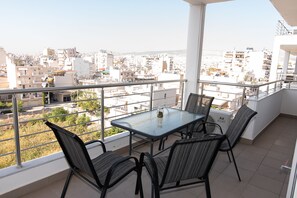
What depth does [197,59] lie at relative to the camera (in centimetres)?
376

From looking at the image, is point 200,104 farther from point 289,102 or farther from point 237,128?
point 289,102

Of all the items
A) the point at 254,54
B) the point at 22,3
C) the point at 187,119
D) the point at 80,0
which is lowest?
the point at 187,119

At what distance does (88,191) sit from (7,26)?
10679 millimetres

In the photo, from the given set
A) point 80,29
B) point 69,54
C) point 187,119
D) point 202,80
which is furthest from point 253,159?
point 80,29

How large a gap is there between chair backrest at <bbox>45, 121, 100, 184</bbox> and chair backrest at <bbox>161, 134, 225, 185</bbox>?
0.53 metres

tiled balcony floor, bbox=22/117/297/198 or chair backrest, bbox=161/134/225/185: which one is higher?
chair backrest, bbox=161/134/225/185

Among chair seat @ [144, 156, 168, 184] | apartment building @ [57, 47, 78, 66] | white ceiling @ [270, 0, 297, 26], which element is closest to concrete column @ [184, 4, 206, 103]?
white ceiling @ [270, 0, 297, 26]

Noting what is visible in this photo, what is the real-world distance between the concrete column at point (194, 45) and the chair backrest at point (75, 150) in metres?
2.84

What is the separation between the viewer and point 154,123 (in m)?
2.20

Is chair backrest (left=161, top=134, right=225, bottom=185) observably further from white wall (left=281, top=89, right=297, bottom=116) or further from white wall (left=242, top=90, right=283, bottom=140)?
white wall (left=281, top=89, right=297, bottom=116)

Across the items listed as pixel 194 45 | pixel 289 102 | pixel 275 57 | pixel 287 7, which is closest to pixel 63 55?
pixel 194 45

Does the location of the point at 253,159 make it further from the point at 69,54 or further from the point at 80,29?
the point at 80,29

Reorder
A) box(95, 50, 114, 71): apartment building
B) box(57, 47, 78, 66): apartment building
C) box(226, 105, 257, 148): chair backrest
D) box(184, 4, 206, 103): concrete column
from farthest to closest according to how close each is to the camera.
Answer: box(95, 50, 114, 71): apartment building → box(57, 47, 78, 66): apartment building → box(184, 4, 206, 103): concrete column → box(226, 105, 257, 148): chair backrest

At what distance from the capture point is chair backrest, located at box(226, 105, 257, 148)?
2.15 metres
